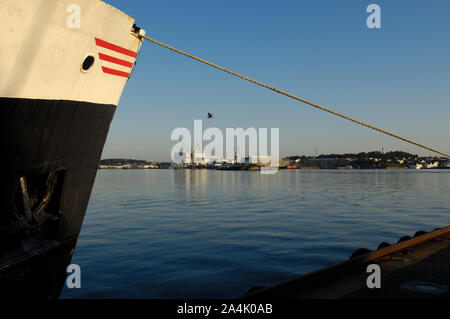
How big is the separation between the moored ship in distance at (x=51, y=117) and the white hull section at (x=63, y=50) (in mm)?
15

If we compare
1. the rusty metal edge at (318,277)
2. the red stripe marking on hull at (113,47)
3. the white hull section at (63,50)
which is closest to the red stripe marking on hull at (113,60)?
the white hull section at (63,50)

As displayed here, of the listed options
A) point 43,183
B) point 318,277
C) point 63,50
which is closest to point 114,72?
point 63,50

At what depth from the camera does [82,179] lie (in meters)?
7.06

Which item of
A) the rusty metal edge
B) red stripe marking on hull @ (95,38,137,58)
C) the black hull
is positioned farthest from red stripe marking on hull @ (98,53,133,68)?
the rusty metal edge

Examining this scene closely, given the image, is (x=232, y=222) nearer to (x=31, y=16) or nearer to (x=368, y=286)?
(x=368, y=286)

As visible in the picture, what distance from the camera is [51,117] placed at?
580cm

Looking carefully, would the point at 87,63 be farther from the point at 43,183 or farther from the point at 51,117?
the point at 43,183

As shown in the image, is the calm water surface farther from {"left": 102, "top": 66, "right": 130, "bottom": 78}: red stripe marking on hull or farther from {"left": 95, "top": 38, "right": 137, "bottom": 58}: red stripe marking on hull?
{"left": 95, "top": 38, "right": 137, "bottom": 58}: red stripe marking on hull

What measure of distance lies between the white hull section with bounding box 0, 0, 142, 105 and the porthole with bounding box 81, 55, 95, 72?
39 mm

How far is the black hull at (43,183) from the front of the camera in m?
5.32

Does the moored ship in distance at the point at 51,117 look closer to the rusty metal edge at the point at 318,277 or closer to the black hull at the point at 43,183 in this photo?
the black hull at the point at 43,183

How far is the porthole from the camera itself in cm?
617
